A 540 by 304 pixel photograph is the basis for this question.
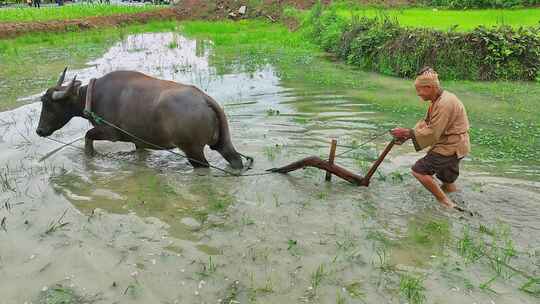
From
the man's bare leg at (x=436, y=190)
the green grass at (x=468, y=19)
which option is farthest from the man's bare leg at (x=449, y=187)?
the green grass at (x=468, y=19)

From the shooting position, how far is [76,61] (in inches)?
459

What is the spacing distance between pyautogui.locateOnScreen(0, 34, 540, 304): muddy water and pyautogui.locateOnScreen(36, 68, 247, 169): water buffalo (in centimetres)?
32

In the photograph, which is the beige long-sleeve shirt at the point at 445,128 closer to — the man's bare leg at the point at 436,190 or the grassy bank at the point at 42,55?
the man's bare leg at the point at 436,190

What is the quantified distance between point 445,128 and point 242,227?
6.30ft

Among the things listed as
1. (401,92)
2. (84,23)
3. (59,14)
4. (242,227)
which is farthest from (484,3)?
(59,14)

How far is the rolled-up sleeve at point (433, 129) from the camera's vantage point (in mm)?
3891

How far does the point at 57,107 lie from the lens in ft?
17.8

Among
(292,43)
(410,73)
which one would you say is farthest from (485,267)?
(292,43)

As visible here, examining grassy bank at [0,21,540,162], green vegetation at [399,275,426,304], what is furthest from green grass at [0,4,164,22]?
green vegetation at [399,275,426,304]

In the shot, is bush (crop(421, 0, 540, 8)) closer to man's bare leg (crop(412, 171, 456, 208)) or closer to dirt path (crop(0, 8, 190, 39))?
dirt path (crop(0, 8, 190, 39))

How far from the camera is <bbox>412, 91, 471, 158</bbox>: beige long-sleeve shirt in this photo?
3.90 meters

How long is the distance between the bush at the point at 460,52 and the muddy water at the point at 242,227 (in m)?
4.28

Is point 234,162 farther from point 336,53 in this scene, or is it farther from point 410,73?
point 336,53

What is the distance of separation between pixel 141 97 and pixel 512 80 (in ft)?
25.0
